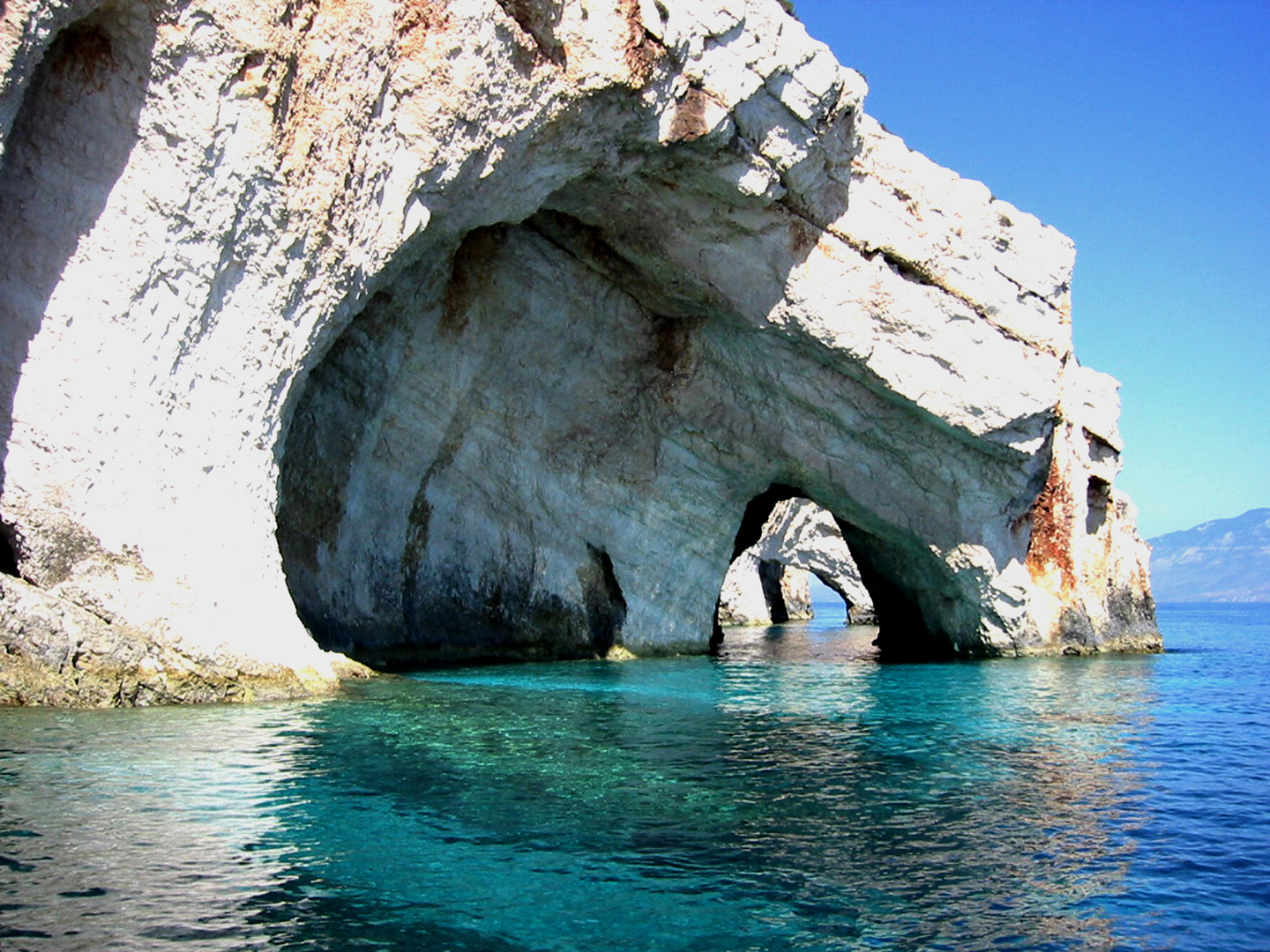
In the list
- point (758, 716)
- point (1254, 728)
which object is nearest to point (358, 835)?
point (758, 716)

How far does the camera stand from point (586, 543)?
21.5m

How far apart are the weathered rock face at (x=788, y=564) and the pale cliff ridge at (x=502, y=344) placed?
17.6 m

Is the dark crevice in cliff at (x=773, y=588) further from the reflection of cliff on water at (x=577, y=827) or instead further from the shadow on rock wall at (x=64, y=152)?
the shadow on rock wall at (x=64, y=152)

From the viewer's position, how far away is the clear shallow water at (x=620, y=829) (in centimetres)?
537

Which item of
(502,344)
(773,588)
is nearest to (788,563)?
(773,588)

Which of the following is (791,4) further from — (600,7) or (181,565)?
(181,565)

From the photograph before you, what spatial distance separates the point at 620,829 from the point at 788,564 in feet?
134

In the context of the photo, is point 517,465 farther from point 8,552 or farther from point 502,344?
point 8,552

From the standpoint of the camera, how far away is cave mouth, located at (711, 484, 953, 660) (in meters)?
24.1

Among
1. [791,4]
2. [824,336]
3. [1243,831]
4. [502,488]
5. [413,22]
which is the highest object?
[791,4]

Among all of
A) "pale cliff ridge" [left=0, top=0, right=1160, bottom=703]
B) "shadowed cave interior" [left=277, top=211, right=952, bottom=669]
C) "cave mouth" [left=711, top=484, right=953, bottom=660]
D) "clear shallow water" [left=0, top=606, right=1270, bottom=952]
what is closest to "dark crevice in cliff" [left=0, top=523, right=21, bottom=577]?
"pale cliff ridge" [left=0, top=0, right=1160, bottom=703]

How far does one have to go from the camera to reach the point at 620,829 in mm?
7129

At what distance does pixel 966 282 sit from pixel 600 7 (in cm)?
802

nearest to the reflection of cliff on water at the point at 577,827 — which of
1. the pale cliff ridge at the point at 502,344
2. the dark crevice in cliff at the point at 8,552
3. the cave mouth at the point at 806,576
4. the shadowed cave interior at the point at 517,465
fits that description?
the dark crevice in cliff at the point at 8,552
